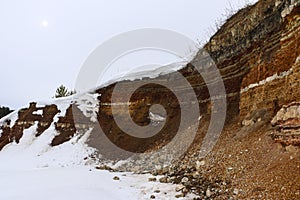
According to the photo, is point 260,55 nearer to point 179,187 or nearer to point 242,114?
point 242,114

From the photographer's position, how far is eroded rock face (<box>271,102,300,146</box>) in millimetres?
4750

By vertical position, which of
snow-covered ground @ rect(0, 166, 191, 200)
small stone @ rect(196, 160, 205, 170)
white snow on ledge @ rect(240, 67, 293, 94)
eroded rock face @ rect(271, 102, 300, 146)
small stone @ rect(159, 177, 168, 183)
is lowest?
snow-covered ground @ rect(0, 166, 191, 200)

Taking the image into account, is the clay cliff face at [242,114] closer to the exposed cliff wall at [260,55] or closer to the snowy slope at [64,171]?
the exposed cliff wall at [260,55]

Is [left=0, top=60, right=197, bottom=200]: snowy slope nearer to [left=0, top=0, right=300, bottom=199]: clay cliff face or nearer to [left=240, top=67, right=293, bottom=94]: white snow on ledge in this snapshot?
[left=0, top=0, right=300, bottom=199]: clay cliff face

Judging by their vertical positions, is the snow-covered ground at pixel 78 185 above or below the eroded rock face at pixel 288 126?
below

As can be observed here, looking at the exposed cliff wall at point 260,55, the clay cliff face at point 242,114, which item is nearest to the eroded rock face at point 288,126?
the clay cliff face at point 242,114

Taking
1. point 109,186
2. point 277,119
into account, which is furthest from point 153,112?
point 277,119

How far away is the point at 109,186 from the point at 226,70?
5219 millimetres

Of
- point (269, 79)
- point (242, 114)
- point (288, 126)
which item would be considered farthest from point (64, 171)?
point (288, 126)

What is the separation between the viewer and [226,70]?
916cm

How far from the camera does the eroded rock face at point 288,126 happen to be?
187 inches

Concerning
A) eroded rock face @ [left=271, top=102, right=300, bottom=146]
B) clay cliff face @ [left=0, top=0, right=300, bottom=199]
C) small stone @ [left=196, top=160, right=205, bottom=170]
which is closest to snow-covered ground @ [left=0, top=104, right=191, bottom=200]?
clay cliff face @ [left=0, top=0, right=300, bottom=199]

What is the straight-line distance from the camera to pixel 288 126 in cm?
497

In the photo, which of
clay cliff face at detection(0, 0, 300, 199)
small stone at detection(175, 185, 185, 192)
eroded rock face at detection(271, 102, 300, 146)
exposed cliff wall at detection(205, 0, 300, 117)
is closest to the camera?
eroded rock face at detection(271, 102, 300, 146)
